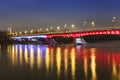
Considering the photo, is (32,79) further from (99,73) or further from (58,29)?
(58,29)

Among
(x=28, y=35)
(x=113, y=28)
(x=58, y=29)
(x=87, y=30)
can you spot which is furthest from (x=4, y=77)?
(x=28, y=35)

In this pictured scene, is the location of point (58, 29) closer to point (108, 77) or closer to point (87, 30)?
point (87, 30)

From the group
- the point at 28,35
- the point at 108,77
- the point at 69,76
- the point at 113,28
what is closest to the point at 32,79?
the point at 69,76

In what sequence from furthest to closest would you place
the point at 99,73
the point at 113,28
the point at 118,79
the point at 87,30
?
the point at 87,30, the point at 113,28, the point at 99,73, the point at 118,79

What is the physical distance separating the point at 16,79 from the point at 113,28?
10038 cm

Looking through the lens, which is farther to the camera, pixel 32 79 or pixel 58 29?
pixel 58 29

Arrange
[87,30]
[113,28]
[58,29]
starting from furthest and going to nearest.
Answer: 1. [58,29]
2. [87,30]
3. [113,28]

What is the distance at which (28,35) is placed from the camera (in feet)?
632

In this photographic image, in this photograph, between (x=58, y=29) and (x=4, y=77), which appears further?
(x=58, y=29)

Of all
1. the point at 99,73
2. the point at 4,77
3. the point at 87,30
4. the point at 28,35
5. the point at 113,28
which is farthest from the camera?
the point at 28,35

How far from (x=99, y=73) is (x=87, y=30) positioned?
11584 cm

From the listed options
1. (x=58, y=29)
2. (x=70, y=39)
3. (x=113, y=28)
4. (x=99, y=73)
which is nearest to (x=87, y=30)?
(x=70, y=39)

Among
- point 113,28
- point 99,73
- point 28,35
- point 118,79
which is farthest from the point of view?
point 28,35

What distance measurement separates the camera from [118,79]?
16859mm
